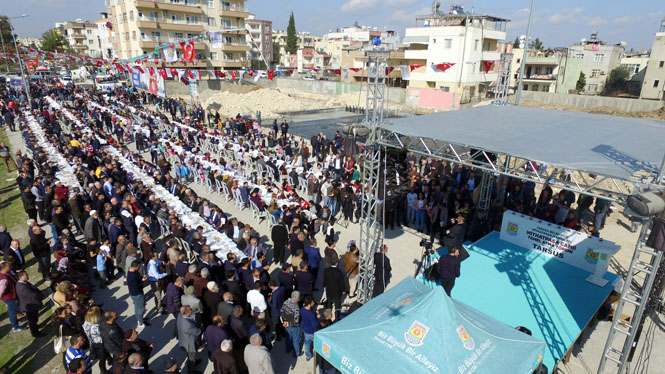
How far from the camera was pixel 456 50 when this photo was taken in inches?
1658

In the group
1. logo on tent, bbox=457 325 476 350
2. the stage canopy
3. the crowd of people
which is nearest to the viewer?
the stage canopy

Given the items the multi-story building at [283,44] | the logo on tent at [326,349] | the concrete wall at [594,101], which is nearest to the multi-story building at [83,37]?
the multi-story building at [283,44]

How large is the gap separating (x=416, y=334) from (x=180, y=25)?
170 feet

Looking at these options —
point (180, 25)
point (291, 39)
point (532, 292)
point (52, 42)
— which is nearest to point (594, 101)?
point (532, 292)

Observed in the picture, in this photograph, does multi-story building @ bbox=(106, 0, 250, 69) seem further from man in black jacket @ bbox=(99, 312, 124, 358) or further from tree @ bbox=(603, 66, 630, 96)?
tree @ bbox=(603, 66, 630, 96)

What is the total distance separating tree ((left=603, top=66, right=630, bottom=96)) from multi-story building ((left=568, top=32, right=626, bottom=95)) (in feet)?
1.94

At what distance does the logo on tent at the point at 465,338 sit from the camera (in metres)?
4.53

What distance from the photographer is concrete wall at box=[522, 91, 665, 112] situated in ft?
119

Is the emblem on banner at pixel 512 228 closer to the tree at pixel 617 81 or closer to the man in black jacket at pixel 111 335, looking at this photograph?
the man in black jacket at pixel 111 335

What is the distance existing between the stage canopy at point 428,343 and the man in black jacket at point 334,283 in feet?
6.12

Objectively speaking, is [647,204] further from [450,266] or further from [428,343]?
[450,266]

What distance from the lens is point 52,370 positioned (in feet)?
19.9

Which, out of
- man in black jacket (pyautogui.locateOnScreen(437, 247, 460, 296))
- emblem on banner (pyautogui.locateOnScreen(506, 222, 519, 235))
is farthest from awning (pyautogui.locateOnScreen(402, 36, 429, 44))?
man in black jacket (pyautogui.locateOnScreen(437, 247, 460, 296))

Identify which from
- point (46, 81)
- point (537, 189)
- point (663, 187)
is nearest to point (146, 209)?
point (663, 187)
